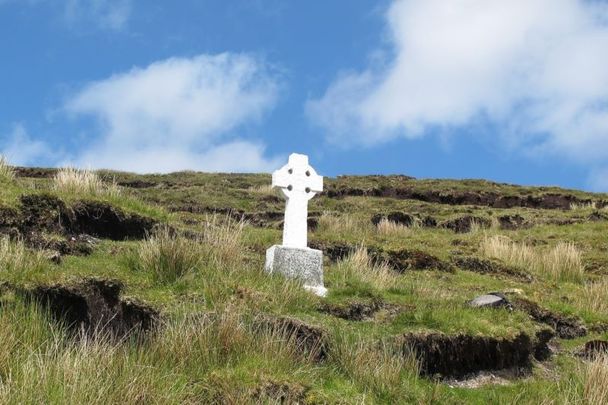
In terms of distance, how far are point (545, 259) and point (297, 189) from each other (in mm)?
7907

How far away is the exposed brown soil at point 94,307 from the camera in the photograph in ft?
31.9

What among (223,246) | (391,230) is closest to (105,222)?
(223,246)

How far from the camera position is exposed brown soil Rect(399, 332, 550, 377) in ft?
34.5

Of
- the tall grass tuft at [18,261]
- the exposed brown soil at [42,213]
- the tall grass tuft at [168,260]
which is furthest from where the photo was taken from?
the exposed brown soil at [42,213]

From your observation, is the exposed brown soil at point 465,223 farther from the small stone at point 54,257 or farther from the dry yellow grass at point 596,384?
the small stone at point 54,257

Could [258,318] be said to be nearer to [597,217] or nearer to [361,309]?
[361,309]

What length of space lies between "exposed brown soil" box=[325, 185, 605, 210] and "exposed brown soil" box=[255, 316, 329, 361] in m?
26.6

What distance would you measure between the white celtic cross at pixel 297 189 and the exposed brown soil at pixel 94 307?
12.9 feet

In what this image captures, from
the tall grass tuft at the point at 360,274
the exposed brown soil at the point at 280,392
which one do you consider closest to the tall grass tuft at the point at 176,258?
the tall grass tuft at the point at 360,274

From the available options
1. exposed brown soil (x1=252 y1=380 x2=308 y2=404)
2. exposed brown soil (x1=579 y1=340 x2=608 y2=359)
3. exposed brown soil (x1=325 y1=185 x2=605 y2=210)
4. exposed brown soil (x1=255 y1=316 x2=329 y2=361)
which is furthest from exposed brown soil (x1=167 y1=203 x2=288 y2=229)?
exposed brown soil (x1=252 y1=380 x2=308 y2=404)

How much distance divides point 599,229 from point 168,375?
21432 mm

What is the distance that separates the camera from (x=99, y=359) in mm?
7633

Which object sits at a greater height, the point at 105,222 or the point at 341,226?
the point at 341,226

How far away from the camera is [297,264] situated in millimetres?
12773
